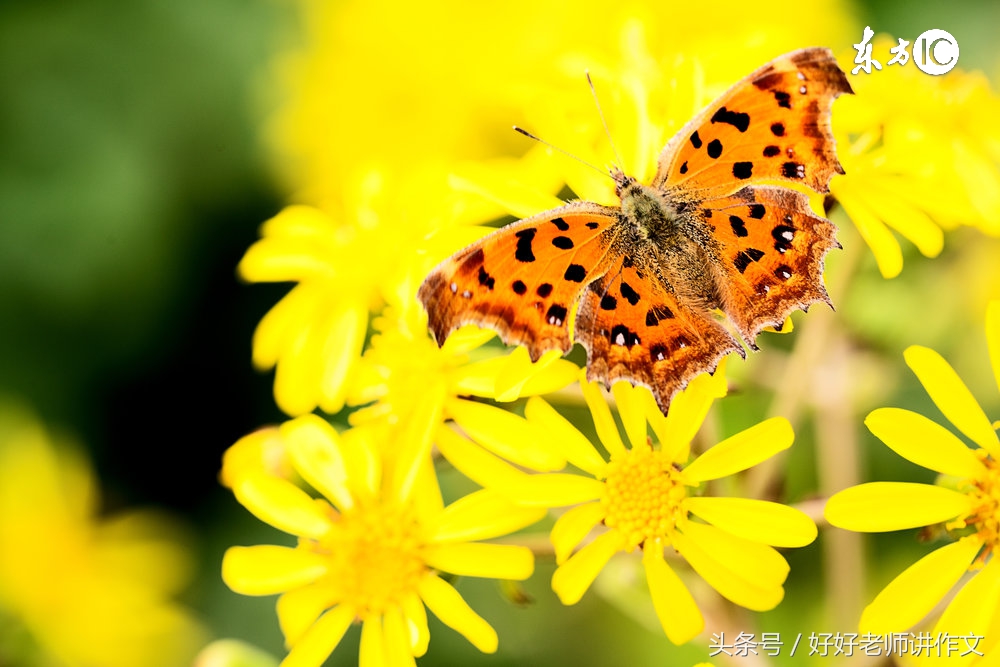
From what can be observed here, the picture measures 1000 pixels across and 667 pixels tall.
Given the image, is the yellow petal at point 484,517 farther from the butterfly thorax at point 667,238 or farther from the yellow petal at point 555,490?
the butterfly thorax at point 667,238

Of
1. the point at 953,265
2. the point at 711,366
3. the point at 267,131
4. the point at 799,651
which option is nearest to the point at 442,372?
the point at 711,366

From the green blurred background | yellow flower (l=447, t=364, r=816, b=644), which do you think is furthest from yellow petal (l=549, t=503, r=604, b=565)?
the green blurred background

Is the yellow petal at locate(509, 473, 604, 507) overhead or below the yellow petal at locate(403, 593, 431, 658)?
overhead

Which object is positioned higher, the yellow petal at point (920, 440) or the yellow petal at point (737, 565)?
the yellow petal at point (920, 440)

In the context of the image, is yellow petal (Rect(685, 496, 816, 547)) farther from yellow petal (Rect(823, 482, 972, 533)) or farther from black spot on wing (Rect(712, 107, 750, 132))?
black spot on wing (Rect(712, 107, 750, 132))

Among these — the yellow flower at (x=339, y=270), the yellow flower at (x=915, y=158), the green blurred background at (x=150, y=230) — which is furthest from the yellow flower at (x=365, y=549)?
the green blurred background at (x=150, y=230)

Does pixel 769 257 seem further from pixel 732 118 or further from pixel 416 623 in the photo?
pixel 416 623

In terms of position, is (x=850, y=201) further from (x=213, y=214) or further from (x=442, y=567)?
(x=213, y=214)
